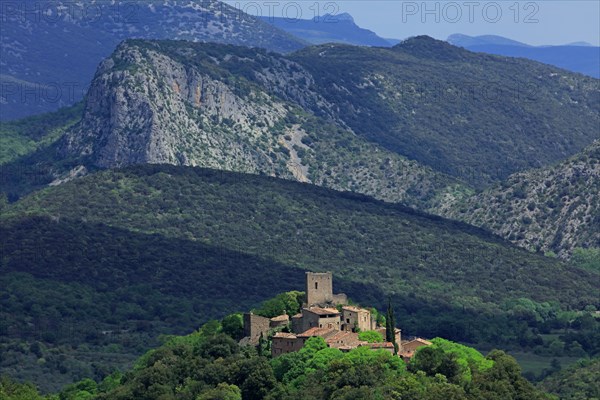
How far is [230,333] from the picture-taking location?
142625 mm

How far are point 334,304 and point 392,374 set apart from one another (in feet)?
39.4

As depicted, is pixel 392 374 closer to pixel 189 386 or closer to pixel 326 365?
Answer: pixel 326 365

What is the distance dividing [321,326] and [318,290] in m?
5.97

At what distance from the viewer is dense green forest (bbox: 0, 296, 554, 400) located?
128625mm

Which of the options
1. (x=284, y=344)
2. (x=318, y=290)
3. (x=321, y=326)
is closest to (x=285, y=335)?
(x=284, y=344)

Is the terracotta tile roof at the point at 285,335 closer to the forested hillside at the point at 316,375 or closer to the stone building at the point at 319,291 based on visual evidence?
the forested hillside at the point at 316,375

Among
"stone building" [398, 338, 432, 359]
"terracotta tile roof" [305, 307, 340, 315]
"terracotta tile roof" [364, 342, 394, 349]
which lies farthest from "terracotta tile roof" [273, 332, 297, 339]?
"stone building" [398, 338, 432, 359]

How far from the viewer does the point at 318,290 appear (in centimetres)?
14212

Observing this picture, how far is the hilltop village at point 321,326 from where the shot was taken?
134 metres

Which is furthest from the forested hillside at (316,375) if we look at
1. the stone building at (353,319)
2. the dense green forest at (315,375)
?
the stone building at (353,319)

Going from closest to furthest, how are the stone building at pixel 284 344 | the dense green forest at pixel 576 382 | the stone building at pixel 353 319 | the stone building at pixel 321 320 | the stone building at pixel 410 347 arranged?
the stone building at pixel 284 344 → the stone building at pixel 410 347 → the stone building at pixel 321 320 → the stone building at pixel 353 319 → the dense green forest at pixel 576 382

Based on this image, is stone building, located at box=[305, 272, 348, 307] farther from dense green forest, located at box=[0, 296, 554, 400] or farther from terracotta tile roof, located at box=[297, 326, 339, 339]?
terracotta tile roof, located at box=[297, 326, 339, 339]

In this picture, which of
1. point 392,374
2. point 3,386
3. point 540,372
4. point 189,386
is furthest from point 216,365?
point 540,372

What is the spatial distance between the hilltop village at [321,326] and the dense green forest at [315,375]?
1.03 meters
